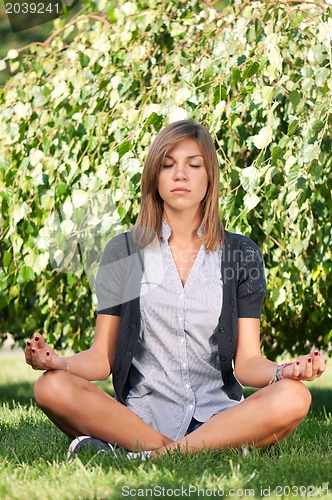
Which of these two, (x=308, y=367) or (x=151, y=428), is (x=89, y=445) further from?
(x=308, y=367)

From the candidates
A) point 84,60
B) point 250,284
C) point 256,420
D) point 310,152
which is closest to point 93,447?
point 256,420

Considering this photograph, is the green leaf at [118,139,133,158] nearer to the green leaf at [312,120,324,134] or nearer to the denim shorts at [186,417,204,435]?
the green leaf at [312,120,324,134]

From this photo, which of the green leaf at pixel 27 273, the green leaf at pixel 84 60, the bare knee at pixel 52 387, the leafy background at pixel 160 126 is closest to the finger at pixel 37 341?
the bare knee at pixel 52 387

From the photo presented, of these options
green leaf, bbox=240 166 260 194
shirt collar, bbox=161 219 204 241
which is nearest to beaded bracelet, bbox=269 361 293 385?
shirt collar, bbox=161 219 204 241

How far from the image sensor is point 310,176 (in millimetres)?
2881

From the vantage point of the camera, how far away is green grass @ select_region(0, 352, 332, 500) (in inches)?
70.4

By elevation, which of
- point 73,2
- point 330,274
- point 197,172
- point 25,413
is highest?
point 73,2

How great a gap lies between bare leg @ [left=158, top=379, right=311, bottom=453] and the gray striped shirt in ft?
0.39

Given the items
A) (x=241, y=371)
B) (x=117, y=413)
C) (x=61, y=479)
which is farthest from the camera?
(x=241, y=371)

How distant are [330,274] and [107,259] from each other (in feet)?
4.04

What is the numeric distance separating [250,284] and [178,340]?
0.29m

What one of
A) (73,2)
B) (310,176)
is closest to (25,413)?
(310,176)

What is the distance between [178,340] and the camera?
7.77ft

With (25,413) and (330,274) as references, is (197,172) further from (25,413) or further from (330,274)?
(25,413)
